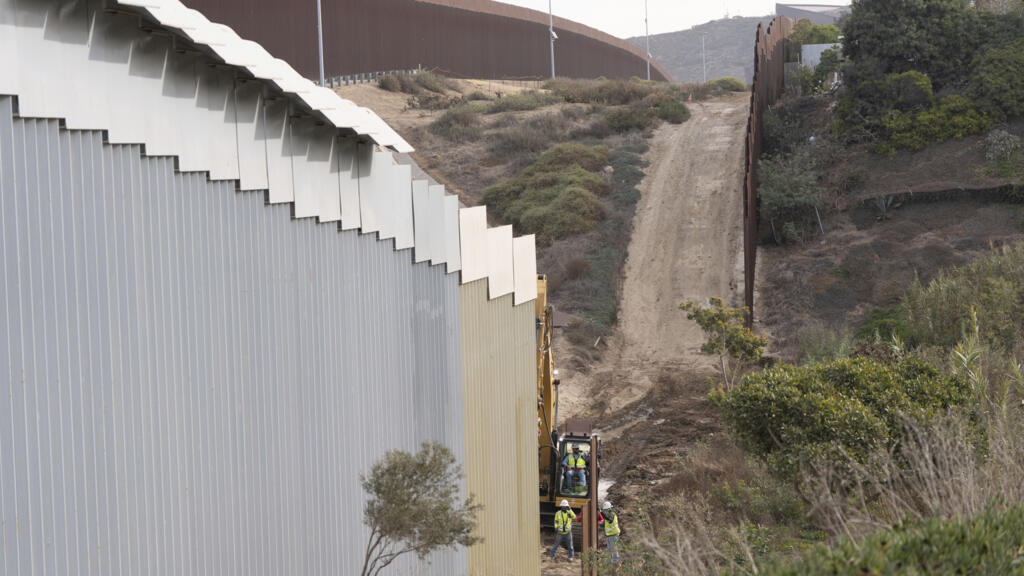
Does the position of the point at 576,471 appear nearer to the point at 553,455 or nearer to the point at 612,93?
the point at 553,455

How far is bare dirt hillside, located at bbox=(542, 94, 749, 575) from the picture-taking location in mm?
23781

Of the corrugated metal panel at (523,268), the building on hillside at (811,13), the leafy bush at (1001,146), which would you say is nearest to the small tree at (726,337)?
the corrugated metal panel at (523,268)

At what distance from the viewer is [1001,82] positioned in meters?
35.7

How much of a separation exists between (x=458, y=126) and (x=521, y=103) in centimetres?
540

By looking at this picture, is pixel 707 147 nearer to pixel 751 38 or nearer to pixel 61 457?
pixel 61 457

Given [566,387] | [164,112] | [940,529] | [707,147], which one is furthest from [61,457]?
[707,147]

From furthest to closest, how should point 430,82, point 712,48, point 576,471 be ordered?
point 712,48 < point 430,82 < point 576,471

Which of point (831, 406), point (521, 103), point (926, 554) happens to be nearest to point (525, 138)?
point (521, 103)

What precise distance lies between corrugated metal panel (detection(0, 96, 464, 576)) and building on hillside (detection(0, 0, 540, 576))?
18 millimetres

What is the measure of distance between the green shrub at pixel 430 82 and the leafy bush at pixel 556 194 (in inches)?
533

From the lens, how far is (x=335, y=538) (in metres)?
9.90

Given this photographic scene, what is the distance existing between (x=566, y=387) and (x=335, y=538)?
18847 millimetres

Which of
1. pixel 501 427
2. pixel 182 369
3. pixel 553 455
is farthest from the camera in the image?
pixel 553 455

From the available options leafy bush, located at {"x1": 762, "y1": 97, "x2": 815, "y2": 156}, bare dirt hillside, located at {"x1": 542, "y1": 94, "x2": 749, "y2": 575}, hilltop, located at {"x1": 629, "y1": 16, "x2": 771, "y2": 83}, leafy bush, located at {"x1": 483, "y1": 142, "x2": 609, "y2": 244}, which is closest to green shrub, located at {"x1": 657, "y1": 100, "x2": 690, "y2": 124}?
bare dirt hillside, located at {"x1": 542, "y1": 94, "x2": 749, "y2": 575}
